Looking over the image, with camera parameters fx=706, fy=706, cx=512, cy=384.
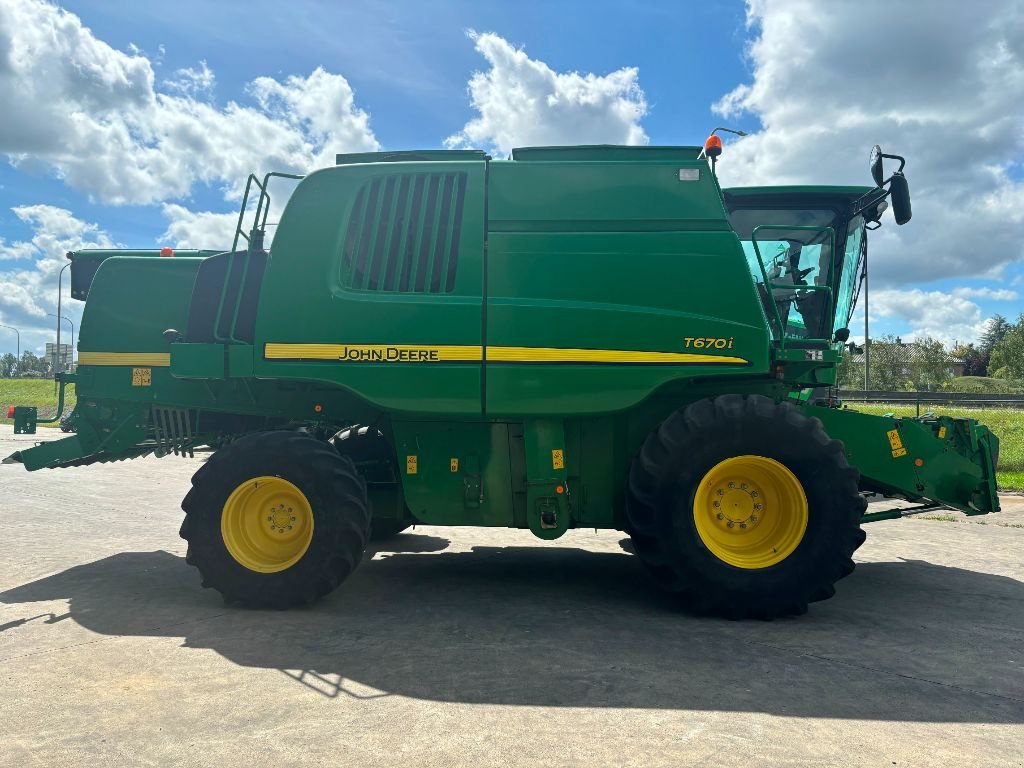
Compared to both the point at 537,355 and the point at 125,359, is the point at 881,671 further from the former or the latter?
the point at 125,359

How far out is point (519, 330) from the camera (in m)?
4.61

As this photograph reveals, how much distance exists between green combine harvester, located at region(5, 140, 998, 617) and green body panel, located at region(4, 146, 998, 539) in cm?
2

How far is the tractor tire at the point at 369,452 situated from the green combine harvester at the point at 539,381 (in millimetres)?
194

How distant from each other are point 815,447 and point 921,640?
4.09 feet

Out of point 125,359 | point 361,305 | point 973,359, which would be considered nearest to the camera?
point 361,305

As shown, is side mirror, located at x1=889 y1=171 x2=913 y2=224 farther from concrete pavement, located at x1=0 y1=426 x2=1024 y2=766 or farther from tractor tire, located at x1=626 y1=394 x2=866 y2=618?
concrete pavement, located at x1=0 y1=426 x2=1024 y2=766

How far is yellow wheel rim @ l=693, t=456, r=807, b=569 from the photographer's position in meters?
4.58

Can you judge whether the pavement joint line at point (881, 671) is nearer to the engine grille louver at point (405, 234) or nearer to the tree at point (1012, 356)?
the engine grille louver at point (405, 234)

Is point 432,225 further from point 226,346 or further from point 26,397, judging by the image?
point 26,397

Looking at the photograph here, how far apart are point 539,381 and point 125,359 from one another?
3.31 m

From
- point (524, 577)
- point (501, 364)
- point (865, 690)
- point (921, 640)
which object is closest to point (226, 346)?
point (501, 364)

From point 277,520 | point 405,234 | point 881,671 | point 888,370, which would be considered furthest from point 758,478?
point 888,370

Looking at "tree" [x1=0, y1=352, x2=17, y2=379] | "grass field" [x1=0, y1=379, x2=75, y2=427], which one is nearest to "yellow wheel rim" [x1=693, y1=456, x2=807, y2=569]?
"grass field" [x1=0, y1=379, x2=75, y2=427]

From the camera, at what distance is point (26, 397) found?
4116 centimetres
